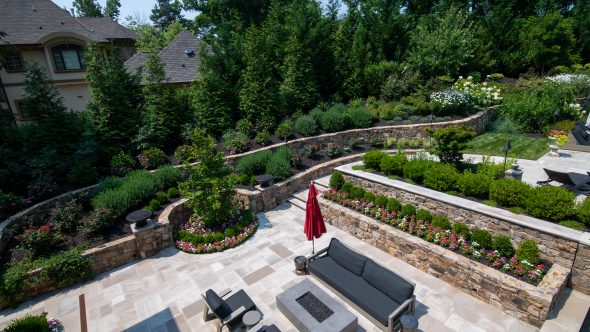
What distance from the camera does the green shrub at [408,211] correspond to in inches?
316

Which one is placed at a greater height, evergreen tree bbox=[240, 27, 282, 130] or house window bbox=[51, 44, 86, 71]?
house window bbox=[51, 44, 86, 71]

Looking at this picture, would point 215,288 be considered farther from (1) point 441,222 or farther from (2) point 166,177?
(1) point 441,222

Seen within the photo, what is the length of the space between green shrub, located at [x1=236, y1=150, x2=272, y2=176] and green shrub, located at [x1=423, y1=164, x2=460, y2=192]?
20.2 ft

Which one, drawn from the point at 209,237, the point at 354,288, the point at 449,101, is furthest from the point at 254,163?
the point at 449,101

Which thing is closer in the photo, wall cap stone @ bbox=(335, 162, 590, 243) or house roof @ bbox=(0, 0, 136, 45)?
wall cap stone @ bbox=(335, 162, 590, 243)

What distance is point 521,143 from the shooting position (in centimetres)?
1302

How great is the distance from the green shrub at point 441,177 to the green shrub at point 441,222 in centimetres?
111

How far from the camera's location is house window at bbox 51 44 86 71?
64.3ft

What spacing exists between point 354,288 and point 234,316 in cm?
245

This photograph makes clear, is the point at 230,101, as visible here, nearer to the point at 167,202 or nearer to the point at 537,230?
the point at 167,202

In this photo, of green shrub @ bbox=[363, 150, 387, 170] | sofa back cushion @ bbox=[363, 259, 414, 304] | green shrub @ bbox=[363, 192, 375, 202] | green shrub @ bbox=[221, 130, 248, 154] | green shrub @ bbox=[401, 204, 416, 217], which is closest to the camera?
sofa back cushion @ bbox=[363, 259, 414, 304]

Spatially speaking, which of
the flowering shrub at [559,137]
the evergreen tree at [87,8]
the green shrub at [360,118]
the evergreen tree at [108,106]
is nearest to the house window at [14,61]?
the evergreen tree at [108,106]

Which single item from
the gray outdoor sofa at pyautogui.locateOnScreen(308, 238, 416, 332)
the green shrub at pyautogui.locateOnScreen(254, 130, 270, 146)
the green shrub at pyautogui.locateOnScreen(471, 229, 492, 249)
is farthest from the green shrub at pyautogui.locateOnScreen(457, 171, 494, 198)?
the green shrub at pyautogui.locateOnScreen(254, 130, 270, 146)

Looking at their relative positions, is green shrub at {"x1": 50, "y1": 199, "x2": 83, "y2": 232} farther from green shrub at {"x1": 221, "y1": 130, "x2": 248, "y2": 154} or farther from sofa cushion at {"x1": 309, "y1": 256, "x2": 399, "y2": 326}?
sofa cushion at {"x1": 309, "y1": 256, "x2": 399, "y2": 326}
